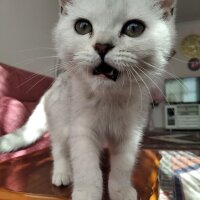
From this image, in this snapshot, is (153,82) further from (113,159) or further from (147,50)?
(113,159)

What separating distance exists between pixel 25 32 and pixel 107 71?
6.89 ft

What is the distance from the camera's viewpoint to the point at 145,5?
0.73 metres

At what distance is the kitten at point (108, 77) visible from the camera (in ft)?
2.04

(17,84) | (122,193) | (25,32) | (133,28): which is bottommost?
(122,193)

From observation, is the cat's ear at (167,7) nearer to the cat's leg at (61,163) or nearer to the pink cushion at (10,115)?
the cat's leg at (61,163)

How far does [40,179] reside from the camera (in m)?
0.77

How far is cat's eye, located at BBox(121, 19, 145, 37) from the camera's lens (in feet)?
2.14

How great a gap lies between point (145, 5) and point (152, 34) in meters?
0.10

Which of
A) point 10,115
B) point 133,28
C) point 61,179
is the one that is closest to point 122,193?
point 61,179

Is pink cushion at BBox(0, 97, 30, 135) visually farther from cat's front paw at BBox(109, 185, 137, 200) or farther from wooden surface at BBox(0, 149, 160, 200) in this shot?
cat's front paw at BBox(109, 185, 137, 200)

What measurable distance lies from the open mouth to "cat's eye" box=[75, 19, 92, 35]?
118 mm

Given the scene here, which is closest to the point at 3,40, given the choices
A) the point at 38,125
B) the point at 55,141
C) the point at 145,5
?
the point at 38,125

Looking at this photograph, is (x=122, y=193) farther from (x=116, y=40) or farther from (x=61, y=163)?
(x=116, y=40)

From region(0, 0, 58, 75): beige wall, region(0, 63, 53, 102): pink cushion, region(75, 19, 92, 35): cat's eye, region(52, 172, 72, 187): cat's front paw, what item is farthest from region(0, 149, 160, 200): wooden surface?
region(0, 0, 58, 75): beige wall
